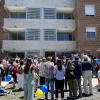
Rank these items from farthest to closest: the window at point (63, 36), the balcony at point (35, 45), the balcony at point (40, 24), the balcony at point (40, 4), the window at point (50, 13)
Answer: the window at point (63, 36), the window at point (50, 13), the balcony at point (40, 4), the balcony at point (40, 24), the balcony at point (35, 45)

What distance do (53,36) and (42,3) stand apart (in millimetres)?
4103

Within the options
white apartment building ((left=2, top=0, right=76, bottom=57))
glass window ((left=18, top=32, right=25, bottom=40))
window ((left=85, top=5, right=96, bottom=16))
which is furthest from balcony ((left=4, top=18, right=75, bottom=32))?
window ((left=85, top=5, right=96, bottom=16))

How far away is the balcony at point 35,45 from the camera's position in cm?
4181

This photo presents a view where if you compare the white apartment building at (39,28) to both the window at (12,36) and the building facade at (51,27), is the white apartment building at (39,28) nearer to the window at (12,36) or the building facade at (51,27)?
the building facade at (51,27)

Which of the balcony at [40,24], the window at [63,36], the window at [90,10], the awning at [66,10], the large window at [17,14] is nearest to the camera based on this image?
the balcony at [40,24]

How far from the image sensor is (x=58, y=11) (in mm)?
44500

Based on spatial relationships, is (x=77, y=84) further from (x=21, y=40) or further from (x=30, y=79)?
(x=21, y=40)

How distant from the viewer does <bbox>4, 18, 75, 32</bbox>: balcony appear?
138 ft

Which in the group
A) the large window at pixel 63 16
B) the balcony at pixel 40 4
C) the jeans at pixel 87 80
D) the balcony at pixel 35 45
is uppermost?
the balcony at pixel 40 4

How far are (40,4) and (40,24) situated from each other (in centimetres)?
251

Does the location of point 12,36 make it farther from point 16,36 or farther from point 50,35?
point 50,35

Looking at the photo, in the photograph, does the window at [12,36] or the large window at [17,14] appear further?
the window at [12,36]

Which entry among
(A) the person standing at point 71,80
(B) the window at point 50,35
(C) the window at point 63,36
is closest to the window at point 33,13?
(B) the window at point 50,35

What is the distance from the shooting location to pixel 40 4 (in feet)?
142
